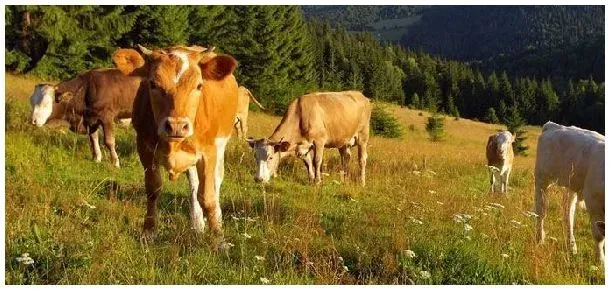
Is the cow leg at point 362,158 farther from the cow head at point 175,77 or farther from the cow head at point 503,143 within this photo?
the cow head at point 175,77

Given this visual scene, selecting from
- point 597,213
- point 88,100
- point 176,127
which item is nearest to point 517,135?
point 88,100

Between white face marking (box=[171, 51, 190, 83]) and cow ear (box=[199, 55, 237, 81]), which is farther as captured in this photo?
cow ear (box=[199, 55, 237, 81])

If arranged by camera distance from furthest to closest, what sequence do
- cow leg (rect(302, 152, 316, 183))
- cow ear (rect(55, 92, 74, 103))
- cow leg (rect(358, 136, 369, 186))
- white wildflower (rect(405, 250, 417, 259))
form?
1. cow ear (rect(55, 92, 74, 103))
2. cow leg (rect(358, 136, 369, 186))
3. cow leg (rect(302, 152, 316, 183))
4. white wildflower (rect(405, 250, 417, 259))

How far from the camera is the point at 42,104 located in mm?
12578

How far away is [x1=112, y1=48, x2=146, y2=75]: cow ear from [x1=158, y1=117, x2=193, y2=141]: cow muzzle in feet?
3.07

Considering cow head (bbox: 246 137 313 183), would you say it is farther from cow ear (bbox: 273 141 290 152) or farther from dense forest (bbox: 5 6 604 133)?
dense forest (bbox: 5 6 604 133)

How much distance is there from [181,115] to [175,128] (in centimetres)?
17

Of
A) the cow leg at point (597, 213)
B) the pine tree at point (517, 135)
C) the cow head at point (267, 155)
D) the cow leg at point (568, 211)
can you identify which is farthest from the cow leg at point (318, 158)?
the pine tree at point (517, 135)

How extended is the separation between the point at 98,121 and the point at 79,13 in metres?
16.8

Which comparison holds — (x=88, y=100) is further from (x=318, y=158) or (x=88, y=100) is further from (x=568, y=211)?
(x=568, y=211)

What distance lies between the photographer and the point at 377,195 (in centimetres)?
996

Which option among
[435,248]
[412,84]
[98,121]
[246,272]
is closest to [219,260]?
[246,272]

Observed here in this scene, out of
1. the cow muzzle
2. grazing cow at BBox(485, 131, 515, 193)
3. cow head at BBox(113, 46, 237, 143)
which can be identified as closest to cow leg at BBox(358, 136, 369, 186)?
grazing cow at BBox(485, 131, 515, 193)

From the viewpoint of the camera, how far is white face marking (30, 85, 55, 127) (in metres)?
12.4
